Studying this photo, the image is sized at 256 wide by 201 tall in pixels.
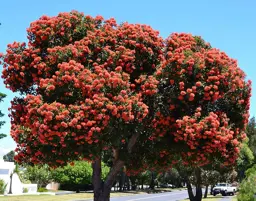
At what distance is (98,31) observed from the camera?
14.1 metres

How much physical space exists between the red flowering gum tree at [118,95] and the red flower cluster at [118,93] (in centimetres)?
3

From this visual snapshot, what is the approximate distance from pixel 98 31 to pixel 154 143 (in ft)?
14.7

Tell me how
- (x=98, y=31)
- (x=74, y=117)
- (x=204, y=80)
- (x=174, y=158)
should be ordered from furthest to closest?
(x=174, y=158) < (x=98, y=31) < (x=204, y=80) < (x=74, y=117)

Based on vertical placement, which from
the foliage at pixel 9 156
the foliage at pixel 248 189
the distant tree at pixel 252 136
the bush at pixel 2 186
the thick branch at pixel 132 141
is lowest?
the foliage at pixel 248 189

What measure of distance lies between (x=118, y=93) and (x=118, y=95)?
0.70ft

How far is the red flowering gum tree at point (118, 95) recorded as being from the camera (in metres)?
12.2

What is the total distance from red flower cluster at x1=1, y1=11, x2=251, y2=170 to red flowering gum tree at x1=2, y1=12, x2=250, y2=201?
3 cm

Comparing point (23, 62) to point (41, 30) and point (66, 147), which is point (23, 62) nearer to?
point (41, 30)

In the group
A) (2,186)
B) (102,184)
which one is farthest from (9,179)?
(102,184)

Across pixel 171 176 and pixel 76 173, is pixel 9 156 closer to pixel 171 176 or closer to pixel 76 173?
pixel 171 176

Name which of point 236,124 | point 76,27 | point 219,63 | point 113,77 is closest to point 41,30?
point 76,27

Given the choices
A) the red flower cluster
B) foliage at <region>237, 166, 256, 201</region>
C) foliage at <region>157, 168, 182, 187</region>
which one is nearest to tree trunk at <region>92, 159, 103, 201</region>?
the red flower cluster

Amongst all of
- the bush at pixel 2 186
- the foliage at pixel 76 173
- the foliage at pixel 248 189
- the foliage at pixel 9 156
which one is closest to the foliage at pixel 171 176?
the foliage at pixel 76 173

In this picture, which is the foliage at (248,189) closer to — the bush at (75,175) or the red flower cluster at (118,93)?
the red flower cluster at (118,93)
